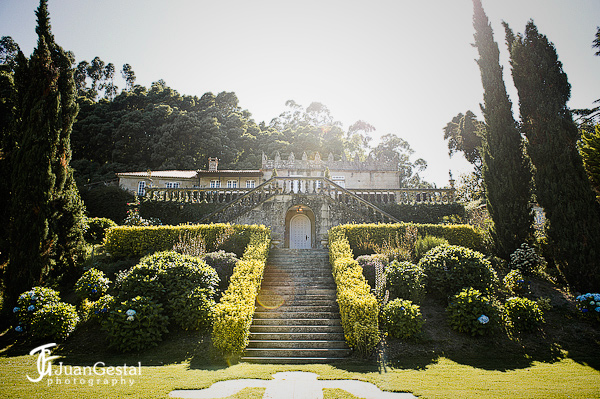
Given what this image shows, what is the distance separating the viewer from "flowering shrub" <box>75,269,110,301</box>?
11547mm

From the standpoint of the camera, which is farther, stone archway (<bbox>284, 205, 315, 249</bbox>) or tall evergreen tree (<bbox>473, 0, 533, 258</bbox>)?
stone archway (<bbox>284, 205, 315, 249</bbox>)

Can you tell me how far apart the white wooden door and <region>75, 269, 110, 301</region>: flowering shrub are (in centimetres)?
1211

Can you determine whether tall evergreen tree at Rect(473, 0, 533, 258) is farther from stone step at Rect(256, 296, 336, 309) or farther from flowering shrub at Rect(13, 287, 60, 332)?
flowering shrub at Rect(13, 287, 60, 332)

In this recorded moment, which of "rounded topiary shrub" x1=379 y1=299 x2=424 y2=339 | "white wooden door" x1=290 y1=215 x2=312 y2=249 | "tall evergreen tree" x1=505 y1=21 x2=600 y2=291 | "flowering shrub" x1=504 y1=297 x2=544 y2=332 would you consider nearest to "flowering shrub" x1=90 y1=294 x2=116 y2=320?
"rounded topiary shrub" x1=379 y1=299 x2=424 y2=339

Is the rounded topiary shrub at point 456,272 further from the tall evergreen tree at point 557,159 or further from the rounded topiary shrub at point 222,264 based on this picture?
the rounded topiary shrub at point 222,264

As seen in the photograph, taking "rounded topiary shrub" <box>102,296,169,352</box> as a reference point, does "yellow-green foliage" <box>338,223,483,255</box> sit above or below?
above

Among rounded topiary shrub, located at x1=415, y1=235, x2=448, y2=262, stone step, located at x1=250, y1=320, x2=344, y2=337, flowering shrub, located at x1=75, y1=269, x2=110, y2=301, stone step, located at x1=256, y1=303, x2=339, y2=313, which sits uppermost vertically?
rounded topiary shrub, located at x1=415, y1=235, x2=448, y2=262

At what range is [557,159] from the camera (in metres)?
12.8

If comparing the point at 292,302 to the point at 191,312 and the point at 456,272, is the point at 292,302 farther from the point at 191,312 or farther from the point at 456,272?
the point at 456,272

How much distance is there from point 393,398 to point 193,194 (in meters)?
18.9

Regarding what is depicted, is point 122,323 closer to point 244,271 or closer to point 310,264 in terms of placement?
point 244,271

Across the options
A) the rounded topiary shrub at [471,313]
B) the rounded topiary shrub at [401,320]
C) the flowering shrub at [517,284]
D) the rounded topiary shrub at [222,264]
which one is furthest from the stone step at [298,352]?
the flowering shrub at [517,284]

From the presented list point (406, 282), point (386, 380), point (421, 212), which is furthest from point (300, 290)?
point (421, 212)

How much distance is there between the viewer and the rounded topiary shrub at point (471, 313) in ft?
32.3
